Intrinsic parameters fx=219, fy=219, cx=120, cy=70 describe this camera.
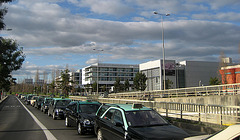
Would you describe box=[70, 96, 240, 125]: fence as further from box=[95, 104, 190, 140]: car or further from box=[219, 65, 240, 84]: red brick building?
box=[219, 65, 240, 84]: red brick building

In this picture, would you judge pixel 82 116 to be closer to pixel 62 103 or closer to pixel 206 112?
pixel 206 112

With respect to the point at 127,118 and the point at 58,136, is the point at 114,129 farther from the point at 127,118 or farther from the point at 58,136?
the point at 58,136

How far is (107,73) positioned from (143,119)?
112312 millimetres

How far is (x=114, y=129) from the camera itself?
667 cm

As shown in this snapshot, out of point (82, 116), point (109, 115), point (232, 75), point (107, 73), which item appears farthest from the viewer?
point (107, 73)

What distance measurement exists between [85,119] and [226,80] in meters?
44.2

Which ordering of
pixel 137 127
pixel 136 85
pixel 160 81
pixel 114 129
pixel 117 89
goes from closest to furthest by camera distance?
pixel 137 127 < pixel 114 129 < pixel 136 85 < pixel 160 81 < pixel 117 89

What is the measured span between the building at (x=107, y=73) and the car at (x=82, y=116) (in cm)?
9839

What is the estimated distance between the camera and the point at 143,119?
256 inches

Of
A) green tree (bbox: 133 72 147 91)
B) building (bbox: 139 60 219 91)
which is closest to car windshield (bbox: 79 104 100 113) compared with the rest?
green tree (bbox: 133 72 147 91)

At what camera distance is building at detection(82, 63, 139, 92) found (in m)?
116

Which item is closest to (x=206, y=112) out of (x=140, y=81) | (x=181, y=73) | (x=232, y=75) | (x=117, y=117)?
(x=117, y=117)

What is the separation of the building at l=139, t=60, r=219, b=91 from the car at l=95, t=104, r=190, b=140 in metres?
69.9

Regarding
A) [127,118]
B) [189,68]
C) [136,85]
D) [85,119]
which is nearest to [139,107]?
[127,118]
